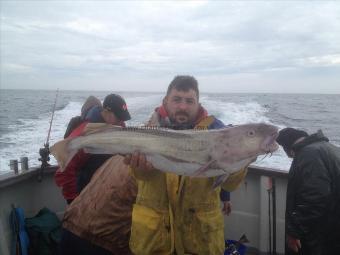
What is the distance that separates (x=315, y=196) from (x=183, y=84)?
6.64 feet

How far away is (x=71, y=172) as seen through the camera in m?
4.91

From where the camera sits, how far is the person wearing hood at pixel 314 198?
3.94 metres

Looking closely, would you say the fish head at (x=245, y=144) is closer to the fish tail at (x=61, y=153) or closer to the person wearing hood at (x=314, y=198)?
the person wearing hood at (x=314, y=198)

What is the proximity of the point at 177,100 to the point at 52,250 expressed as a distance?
3.33 metres

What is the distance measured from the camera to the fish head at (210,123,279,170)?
9.61 ft

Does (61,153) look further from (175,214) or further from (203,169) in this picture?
(203,169)

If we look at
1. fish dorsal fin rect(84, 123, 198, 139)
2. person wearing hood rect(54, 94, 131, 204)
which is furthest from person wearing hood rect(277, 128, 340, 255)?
person wearing hood rect(54, 94, 131, 204)

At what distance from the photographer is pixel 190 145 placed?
307cm

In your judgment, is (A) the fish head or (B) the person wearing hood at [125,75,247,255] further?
(B) the person wearing hood at [125,75,247,255]

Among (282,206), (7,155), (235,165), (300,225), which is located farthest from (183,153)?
(7,155)

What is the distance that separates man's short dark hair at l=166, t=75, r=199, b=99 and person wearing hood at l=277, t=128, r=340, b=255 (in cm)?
165

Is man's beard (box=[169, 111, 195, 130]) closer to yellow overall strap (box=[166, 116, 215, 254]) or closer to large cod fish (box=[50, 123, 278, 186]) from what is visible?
large cod fish (box=[50, 123, 278, 186])

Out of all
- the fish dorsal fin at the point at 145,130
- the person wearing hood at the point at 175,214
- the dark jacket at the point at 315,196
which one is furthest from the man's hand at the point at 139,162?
the dark jacket at the point at 315,196

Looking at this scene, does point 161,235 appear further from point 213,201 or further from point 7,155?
point 7,155
